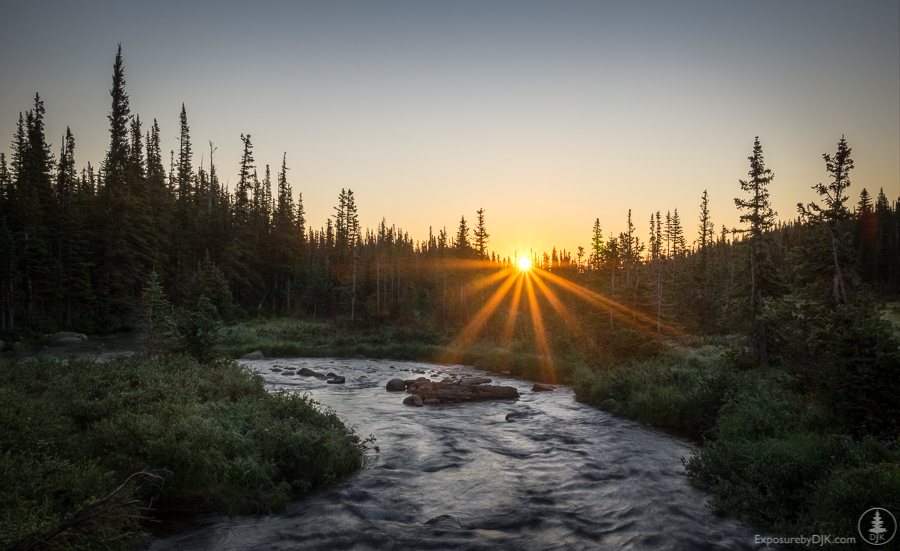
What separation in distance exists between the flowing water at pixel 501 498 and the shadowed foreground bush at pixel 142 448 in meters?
0.73

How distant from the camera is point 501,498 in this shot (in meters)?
11.2

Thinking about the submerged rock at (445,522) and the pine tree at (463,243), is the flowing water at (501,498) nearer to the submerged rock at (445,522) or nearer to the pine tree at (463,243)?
the submerged rock at (445,522)

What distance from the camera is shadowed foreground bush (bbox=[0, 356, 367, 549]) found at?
292 inches

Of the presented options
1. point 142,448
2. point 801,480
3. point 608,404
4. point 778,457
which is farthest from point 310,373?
point 801,480

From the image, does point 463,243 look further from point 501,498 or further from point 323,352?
point 501,498

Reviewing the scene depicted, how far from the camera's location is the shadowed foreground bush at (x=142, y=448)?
7.41 m

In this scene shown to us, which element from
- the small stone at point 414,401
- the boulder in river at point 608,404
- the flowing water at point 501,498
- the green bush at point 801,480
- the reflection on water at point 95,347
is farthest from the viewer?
the reflection on water at point 95,347

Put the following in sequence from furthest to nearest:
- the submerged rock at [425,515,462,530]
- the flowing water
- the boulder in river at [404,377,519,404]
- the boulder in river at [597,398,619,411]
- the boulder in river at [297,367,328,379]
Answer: the boulder in river at [297,367,328,379] < the boulder in river at [404,377,519,404] < the boulder in river at [597,398,619,411] < the submerged rock at [425,515,462,530] < the flowing water

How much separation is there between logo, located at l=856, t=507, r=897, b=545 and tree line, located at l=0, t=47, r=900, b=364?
11.8 meters

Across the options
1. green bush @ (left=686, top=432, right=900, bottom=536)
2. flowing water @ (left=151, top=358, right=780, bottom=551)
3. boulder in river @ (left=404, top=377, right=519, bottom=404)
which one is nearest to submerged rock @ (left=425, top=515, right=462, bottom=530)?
flowing water @ (left=151, top=358, right=780, bottom=551)

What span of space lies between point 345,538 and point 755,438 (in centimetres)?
1084

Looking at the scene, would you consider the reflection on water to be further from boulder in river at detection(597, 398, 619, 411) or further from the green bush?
the green bush

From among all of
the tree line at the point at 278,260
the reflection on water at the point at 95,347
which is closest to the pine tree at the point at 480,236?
the tree line at the point at 278,260

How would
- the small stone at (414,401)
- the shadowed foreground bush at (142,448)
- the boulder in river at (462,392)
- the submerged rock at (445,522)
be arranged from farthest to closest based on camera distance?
the boulder in river at (462,392), the small stone at (414,401), the submerged rock at (445,522), the shadowed foreground bush at (142,448)
